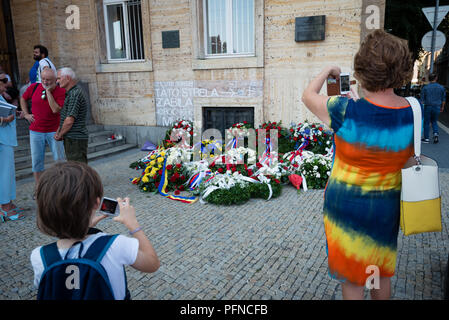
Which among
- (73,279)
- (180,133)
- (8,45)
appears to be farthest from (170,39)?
(73,279)

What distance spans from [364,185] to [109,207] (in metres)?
1.30

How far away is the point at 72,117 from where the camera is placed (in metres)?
4.40

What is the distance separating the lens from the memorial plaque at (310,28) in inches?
278

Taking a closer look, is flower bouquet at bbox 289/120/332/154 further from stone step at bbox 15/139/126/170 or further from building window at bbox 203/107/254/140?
stone step at bbox 15/139/126/170

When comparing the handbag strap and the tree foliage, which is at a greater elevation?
the tree foliage

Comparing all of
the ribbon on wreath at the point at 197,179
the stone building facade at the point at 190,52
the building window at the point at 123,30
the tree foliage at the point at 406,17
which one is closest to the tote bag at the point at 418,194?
the ribbon on wreath at the point at 197,179

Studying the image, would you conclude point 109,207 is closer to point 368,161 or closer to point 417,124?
point 368,161

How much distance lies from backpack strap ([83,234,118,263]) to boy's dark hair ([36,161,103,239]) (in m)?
0.07

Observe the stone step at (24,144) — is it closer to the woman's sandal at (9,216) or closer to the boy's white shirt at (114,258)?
the woman's sandal at (9,216)

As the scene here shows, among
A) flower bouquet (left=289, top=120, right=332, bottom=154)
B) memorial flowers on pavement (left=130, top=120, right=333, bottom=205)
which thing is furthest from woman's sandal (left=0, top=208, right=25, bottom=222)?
flower bouquet (left=289, top=120, right=332, bottom=154)

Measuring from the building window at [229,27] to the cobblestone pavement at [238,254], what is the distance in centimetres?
484

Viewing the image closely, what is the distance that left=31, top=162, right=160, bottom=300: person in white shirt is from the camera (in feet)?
4.23

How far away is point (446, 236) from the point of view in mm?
3621

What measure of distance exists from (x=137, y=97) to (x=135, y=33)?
1880mm
